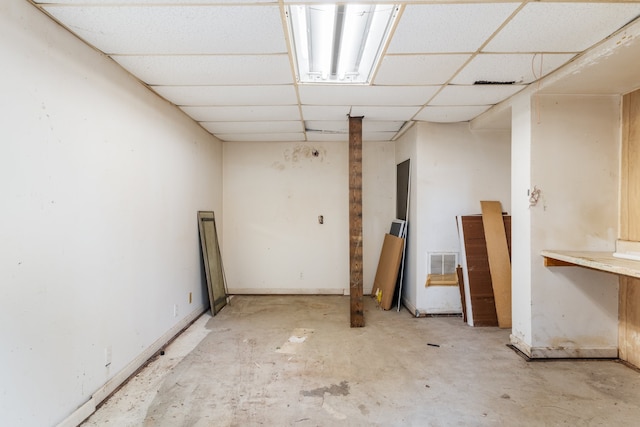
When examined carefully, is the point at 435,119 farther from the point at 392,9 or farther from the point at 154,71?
the point at 154,71

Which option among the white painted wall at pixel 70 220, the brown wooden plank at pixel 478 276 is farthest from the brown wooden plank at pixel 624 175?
the white painted wall at pixel 70 220

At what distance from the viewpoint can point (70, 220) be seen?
2.03 m

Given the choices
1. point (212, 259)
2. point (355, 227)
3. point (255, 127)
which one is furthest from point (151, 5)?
point (212, 259)

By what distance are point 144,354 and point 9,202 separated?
1.77 m

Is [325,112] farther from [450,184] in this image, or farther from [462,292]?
[462,292]

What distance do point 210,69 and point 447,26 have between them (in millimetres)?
1676

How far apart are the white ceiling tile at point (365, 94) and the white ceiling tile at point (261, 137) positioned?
152 centimetres

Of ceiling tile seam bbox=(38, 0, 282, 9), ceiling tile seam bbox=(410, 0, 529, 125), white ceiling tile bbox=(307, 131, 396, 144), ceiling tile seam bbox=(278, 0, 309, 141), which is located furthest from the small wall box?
ceiling tile seam bbox=(38, 0, 282, 9)

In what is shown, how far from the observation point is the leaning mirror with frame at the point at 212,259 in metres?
4.27

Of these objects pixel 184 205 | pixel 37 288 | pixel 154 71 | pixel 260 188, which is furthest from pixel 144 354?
pixel 260 188

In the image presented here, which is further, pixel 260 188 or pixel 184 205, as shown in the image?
pixel 260 188

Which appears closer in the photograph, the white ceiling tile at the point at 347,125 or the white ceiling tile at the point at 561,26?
the white ceiling tile at the point at 561,26

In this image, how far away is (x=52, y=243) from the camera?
188 centimetres

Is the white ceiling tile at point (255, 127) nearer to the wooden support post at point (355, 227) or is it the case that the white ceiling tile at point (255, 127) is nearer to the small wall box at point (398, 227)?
the wooden support post at point (355, 227)
